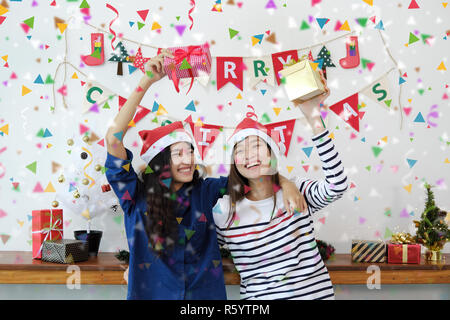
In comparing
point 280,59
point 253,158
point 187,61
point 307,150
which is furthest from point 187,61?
point 307,150

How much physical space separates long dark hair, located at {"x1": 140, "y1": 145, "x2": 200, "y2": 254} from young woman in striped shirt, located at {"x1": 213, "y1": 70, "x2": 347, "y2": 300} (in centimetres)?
19

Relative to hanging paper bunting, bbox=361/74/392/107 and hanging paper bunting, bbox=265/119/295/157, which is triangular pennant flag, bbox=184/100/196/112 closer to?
hanging paper bunting, bbox=265/119/295/157

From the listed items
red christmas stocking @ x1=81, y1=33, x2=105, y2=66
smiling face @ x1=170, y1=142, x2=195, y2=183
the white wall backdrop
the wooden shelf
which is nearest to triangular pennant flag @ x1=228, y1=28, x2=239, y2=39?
the white wall backdrop

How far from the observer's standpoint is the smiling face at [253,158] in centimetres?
158

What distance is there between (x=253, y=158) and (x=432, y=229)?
107cm

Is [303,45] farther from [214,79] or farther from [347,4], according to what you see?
[214,79]

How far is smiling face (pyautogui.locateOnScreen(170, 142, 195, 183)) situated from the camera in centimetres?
157

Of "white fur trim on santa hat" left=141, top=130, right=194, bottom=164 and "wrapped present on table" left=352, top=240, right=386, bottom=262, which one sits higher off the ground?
"white fur trim on santa hat" left=141, top=130, right=194, bottom=164

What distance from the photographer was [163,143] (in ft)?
5.32

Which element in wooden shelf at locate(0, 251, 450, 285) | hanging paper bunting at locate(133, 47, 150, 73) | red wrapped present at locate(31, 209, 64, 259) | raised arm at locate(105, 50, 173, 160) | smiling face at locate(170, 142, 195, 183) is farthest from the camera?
hanging paper bunting at locate(133, 47, 150, 73)

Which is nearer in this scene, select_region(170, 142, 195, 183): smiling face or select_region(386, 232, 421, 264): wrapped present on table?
select_region(170, 142, 195, 183): smiling face

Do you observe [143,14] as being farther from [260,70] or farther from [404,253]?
[404,253]

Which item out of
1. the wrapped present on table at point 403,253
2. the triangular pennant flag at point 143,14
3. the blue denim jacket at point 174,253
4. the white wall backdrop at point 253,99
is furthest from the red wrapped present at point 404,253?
the triangular pennant flag at point 143,14

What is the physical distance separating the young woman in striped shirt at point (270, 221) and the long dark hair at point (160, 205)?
19 cm
